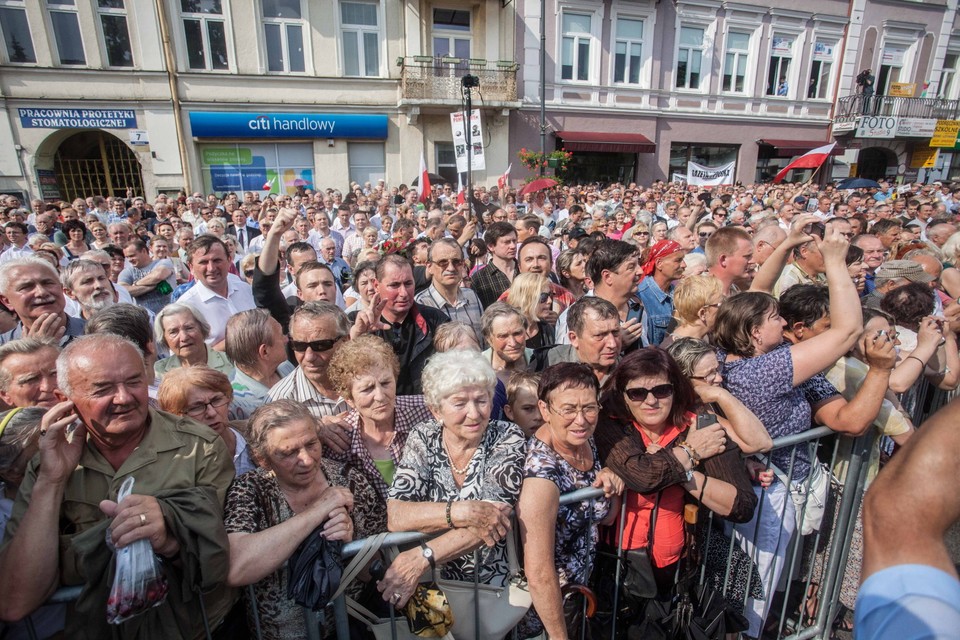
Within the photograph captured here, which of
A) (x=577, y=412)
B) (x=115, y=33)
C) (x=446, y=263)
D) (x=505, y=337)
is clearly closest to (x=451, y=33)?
(x=115, y=33)

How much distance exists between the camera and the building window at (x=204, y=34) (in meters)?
15.6

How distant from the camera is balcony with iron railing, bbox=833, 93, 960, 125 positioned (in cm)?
2175

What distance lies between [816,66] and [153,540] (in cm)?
2827

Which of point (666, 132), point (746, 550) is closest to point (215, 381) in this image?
point (746, 550)

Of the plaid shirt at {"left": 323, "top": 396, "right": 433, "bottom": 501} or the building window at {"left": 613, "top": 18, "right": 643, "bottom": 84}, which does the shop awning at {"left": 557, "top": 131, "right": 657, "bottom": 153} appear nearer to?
the building window at {"left": 613, "top": 18, "right": 643, "bottom": 84}

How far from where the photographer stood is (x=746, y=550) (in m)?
2.46

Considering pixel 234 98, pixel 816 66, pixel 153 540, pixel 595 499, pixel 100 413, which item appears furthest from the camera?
pixel 816 66

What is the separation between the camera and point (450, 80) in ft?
56.6

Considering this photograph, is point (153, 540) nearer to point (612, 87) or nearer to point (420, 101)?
point (420, 101)

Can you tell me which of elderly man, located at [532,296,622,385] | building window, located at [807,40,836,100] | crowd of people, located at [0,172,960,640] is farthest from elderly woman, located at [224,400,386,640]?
building window, located at [807,40,836,100]

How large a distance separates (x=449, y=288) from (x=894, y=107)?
27.8m

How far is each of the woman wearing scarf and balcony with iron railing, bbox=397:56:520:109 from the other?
1472 cm

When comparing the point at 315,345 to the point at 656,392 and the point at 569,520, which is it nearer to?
the point at 569,520

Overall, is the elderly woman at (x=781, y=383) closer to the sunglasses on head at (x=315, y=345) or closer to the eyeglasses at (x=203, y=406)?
the sunglasses on head at (x=315, y=345)
